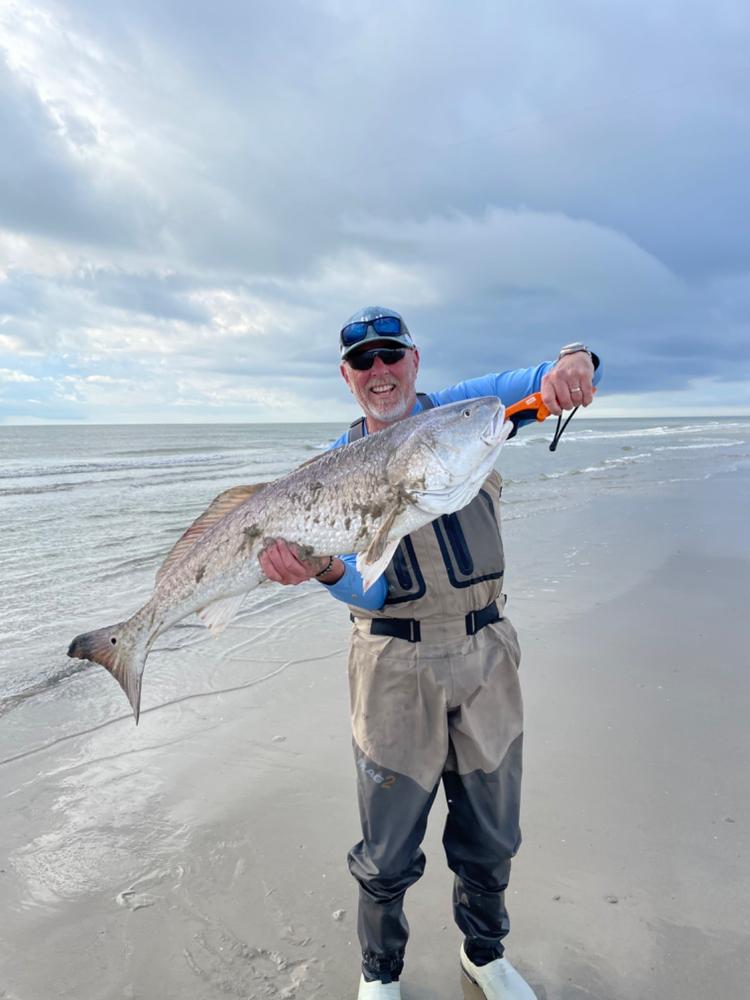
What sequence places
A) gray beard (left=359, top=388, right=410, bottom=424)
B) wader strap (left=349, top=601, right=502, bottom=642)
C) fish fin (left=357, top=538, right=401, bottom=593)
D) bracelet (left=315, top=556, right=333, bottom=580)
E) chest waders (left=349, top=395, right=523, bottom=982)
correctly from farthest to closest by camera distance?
gray beard (left=359, top=388, right=410, bottom=424) → bracelet (left=315, top=556, right=333, bottom=580) → wader strap (left=349, top=601, right=502, bottom=642) → chest waders (left=349, top=395, right=523, bottom=982) → fish fin (left=357, top=538, right=401, bottom=593)

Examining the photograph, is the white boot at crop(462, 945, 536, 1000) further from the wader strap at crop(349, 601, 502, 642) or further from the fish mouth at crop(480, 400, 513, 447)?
the fish mouth at crop(480, 400, 513, 447)

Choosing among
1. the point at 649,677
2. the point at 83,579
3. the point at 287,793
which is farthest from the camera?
the point at 83,579

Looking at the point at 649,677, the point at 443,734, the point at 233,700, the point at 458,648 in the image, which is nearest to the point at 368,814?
the point at 443,734

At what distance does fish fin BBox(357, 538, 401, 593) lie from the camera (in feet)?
8.64

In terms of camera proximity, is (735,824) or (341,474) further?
(735,824)

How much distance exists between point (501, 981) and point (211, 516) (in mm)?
2692

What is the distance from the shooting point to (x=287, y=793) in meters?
4.42

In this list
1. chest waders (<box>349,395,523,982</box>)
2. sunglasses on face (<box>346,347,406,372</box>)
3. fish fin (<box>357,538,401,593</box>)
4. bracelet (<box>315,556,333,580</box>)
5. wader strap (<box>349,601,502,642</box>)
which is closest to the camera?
fish fin (<box>357,538,401,593</box>)

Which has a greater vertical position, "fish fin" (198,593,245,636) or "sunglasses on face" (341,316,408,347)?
"sunglasses on face" (341,316,408,347)

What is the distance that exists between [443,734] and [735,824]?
7.93 ft

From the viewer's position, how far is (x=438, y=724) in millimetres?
2816

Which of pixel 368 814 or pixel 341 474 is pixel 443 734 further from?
pixel 341 474

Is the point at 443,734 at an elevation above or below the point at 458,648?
below

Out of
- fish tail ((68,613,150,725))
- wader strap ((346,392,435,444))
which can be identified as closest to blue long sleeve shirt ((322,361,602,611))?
wader strap ((346,392,435,444))
